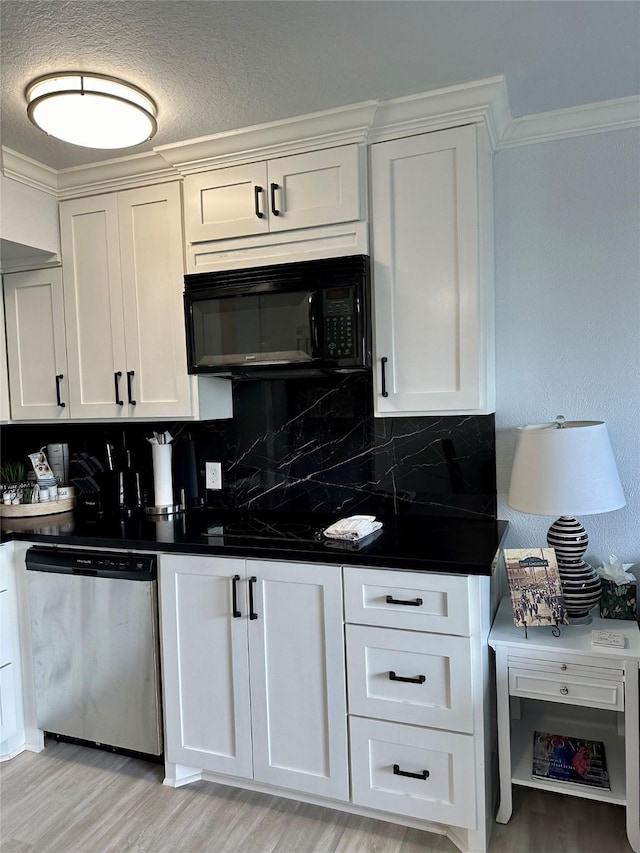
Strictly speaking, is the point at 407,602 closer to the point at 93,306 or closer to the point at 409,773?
the point at 409,773

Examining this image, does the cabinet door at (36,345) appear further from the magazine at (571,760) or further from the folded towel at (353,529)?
the magazine at (571,760)

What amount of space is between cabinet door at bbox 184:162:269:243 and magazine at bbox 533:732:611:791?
6.97 feet

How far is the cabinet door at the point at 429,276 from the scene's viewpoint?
2.09 m

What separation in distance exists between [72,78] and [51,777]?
250 cm

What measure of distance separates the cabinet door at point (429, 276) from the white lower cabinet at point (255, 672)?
0.74 m

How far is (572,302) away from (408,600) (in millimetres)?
1296

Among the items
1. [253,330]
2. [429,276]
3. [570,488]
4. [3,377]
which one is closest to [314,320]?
[253,330]

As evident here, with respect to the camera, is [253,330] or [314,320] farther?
[253,330]

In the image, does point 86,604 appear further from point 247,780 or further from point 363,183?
point 363,183

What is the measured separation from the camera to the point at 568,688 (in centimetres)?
186

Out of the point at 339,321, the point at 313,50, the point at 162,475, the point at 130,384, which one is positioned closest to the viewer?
the point at 313,50

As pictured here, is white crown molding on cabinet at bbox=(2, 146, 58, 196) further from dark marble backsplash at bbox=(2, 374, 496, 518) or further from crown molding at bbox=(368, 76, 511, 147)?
crown molding at bbox=(368, 76, 511, 147)

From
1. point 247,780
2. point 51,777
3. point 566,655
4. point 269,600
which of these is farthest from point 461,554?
point 51,777

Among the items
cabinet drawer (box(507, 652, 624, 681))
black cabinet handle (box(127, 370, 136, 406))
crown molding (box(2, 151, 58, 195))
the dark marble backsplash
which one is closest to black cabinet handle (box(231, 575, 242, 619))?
the dark marble backsplash
